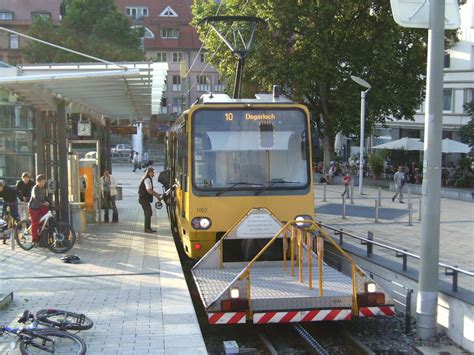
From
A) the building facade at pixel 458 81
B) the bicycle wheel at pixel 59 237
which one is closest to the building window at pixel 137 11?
the building facade at pixel 458 81

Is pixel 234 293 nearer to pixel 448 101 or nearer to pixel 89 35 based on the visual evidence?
pixel 448 101

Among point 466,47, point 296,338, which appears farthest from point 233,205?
point 466,47

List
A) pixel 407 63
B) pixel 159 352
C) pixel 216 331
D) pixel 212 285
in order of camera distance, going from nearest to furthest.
A: 1. pixel 159 352
2. pixel 212 285
3. pixel 216 331
4. pixel 407 63

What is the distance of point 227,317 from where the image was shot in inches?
279

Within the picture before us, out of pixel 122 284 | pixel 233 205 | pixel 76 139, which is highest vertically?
pixel 76 139

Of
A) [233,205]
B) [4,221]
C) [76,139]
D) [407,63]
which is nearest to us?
[233,205]

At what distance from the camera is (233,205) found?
29.8 feet

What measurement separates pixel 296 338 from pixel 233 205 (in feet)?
7.35

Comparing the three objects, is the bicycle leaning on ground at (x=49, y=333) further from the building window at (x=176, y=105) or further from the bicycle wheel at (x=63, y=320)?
the building window at (x=176, y=105)

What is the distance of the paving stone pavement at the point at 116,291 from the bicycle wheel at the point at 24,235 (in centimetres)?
19

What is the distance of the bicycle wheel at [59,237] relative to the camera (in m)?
11.6

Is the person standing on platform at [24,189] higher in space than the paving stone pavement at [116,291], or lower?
higher

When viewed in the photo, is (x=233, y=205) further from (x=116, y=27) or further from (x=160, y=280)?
(x=116, y=27)

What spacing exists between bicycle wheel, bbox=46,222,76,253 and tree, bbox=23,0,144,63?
33.5 meters
